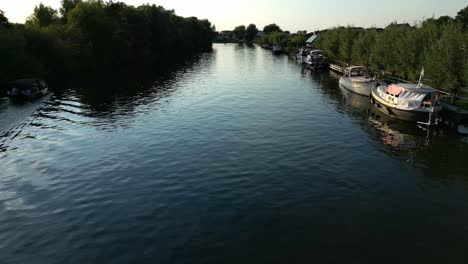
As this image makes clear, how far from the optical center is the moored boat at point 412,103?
4088 centimetres

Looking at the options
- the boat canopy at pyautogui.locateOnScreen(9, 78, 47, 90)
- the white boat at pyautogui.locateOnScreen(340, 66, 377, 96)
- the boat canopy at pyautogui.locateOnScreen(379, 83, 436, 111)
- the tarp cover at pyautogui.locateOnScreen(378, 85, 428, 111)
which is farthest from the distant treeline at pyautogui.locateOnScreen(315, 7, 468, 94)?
the boat canopy at pyautogui.locateOnScreen(9, 78, 47, 90)

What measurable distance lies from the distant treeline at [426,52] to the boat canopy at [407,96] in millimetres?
4639

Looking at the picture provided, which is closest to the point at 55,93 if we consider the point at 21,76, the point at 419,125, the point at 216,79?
the point at 21,76

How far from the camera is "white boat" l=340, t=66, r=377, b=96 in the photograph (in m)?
62.6

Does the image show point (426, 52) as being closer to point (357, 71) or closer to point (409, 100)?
point (409, 100)

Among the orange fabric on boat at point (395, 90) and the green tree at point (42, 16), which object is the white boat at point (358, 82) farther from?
the green tree at point (42, 16)

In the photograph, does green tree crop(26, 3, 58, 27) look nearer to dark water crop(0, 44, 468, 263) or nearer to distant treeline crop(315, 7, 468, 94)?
dark water crop(0, 44, 468, 263)

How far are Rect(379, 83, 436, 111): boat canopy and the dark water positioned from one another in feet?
7.91

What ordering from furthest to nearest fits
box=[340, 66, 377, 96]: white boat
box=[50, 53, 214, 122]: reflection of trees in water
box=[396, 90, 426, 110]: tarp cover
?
box=[340, 66, 377, 96]: white boat, box=[50, 53, 214, 122]: reflection of trees in water, box=[396, 90, 426, 110]: tarp cover

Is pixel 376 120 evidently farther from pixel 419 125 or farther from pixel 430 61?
pixel 430 61

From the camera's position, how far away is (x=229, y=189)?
82.1 ft

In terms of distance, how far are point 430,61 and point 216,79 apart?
47518 millimetres

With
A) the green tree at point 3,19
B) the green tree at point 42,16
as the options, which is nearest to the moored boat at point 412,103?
the green tree at point 3,19

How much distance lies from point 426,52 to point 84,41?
79199 millimetres
